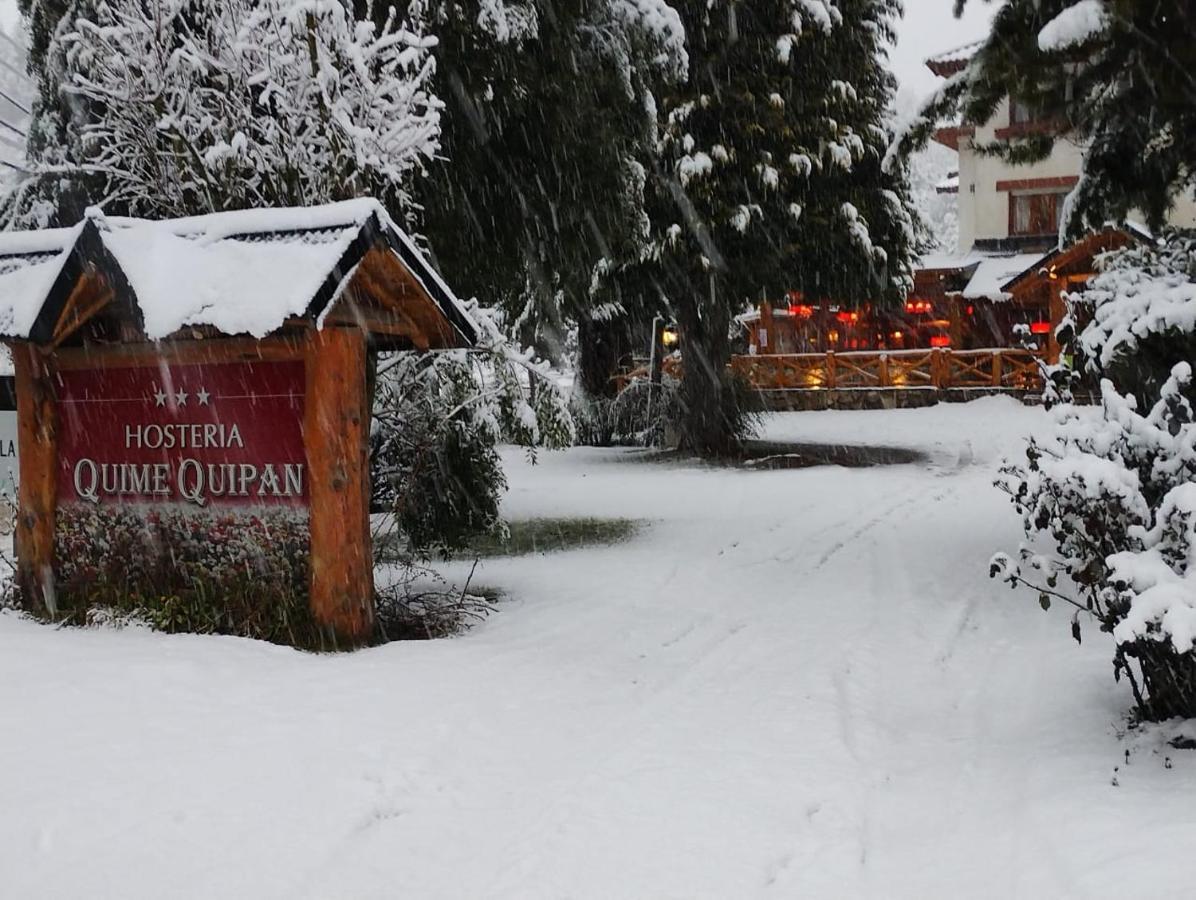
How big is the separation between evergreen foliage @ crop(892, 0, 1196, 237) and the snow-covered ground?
3208mm

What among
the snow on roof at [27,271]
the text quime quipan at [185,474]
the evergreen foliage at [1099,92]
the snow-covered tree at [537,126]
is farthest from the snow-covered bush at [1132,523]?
the snow-covered tree at [537,126]

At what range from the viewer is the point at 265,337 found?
6.39m

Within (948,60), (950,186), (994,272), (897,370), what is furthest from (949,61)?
(950,186)

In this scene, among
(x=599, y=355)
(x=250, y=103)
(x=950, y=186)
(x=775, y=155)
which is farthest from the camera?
(x=950, y=186)

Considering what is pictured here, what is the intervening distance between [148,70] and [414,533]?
13.6 ft

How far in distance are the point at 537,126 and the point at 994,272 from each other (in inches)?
950

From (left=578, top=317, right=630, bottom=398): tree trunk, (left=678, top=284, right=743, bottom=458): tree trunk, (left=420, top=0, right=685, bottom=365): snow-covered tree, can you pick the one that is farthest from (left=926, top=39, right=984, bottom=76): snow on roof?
Result: (left=420, top=0, right=685, bottom=365): snow-covered tree

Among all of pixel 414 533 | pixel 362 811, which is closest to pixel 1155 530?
pixel 362 811

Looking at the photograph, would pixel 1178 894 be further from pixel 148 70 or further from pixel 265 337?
pixel 148 70

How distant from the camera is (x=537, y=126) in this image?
10.4m

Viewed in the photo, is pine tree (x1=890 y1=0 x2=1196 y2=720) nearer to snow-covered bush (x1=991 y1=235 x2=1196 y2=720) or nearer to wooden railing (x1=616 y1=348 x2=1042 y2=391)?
snow-covered bush (x1=991 y1=235 x2=1196 y2=720)

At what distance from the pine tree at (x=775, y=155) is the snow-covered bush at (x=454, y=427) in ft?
A: 25.5

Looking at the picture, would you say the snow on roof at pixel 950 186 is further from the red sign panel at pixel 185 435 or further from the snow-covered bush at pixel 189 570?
the snow-covered bush at pixel 189 570

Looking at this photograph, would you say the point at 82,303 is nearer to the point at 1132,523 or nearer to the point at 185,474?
the point at 185,474
